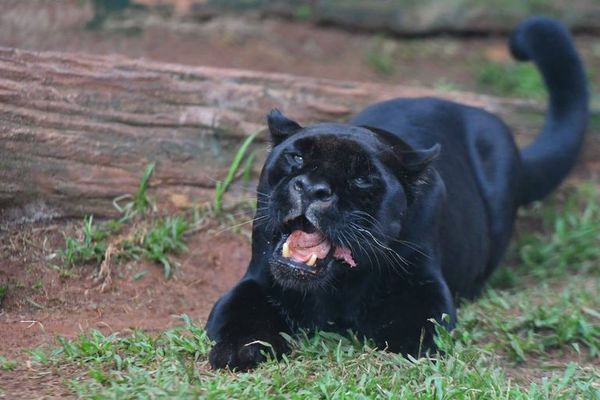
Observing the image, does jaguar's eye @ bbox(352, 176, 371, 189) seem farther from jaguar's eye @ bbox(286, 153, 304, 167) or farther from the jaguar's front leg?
the jaguar's front leg

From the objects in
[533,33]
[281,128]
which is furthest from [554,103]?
[281,128]

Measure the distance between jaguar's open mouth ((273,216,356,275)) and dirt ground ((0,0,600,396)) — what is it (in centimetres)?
102

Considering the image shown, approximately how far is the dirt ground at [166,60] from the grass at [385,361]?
0.83 feet

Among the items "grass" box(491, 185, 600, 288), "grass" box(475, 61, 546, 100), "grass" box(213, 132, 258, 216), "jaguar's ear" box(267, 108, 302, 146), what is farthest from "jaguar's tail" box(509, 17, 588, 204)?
"jaguar's ear" box(267, 108, 302, 146)

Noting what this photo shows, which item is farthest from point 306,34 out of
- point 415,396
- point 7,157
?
point 415,396

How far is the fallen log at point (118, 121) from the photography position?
5.32 metres

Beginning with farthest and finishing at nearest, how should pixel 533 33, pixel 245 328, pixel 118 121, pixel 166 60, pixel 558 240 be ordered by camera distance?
pixel 166 60
pixel 533 33
pixel 558 240
pixel 118 121
pixel 245 328

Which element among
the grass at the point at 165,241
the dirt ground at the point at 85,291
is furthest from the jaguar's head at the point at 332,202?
the grass at the point at 165,241

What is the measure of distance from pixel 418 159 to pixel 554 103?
268cm

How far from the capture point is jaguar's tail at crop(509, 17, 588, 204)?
6.64m

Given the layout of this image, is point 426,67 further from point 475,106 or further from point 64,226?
point 64,226

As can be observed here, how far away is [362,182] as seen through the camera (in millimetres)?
4172

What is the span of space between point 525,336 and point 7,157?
9.03ft

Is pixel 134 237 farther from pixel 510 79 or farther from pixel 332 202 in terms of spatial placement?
pixel 510 79
